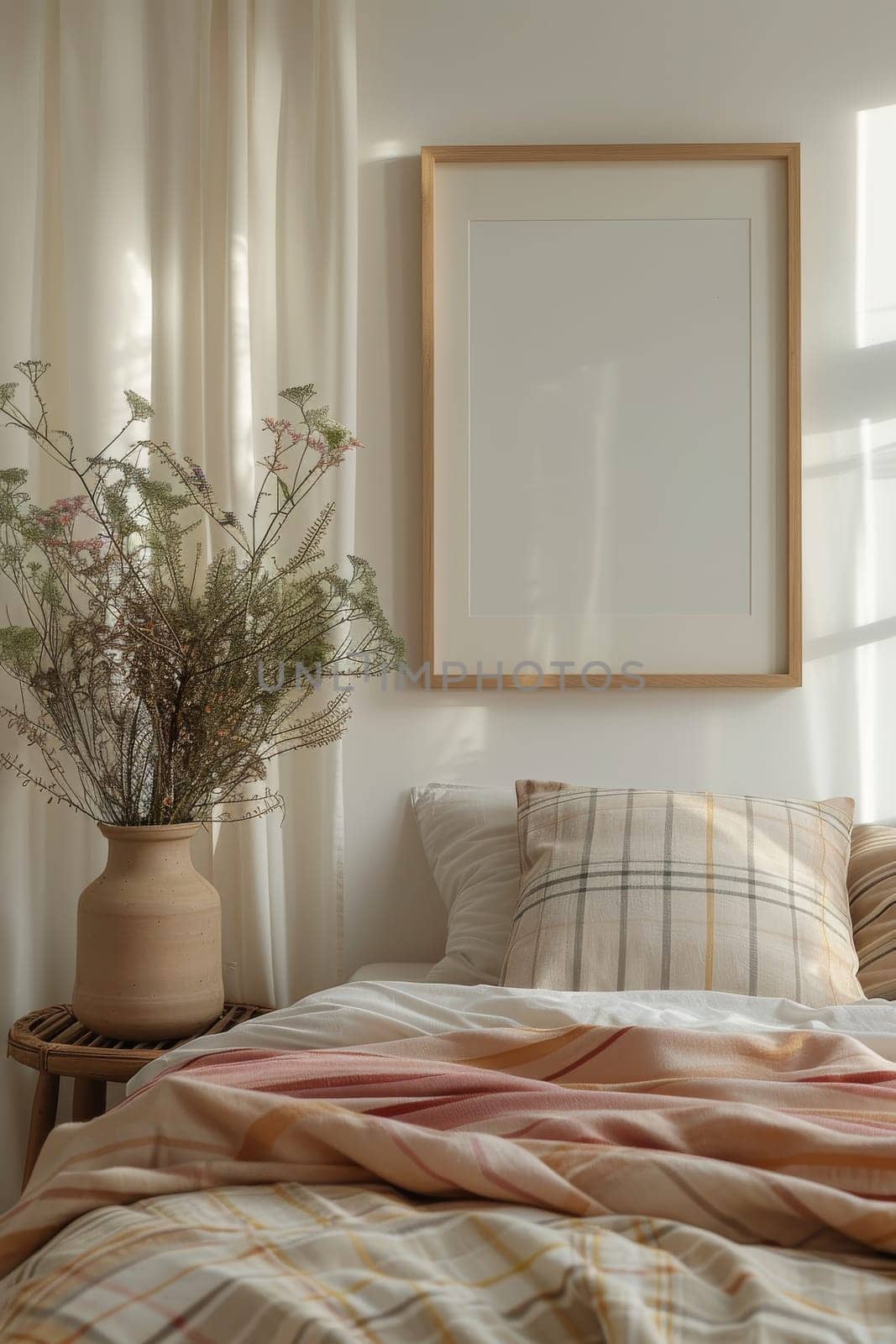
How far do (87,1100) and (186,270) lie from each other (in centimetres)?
168

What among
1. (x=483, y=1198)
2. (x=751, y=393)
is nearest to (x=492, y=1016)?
(x=483, y=1198)

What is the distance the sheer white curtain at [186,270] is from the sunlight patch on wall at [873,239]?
108 cm

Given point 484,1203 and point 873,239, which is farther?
point 873,239

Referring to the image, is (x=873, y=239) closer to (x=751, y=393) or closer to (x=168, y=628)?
(x=751, y=393)

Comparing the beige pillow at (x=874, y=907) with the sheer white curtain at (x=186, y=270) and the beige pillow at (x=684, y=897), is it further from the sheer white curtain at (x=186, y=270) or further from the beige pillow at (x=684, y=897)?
the sheer white curtain at (x=186, y=270)

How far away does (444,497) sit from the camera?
2.55m

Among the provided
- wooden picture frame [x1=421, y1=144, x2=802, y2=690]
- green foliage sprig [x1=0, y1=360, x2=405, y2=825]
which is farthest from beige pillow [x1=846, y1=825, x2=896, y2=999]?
green foliage sprig [x1=0, y1=360, x2=405, y2=825]

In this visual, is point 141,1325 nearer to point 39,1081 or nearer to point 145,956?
point 145,956

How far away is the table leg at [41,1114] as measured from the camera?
2186 mm

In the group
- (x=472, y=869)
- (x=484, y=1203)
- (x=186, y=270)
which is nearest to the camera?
(x=484, y=1203)

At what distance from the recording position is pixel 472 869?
2354mm

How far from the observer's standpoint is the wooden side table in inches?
80.5

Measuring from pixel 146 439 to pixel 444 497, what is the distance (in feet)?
2.11

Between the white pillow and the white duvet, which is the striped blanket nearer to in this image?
the white duvet
